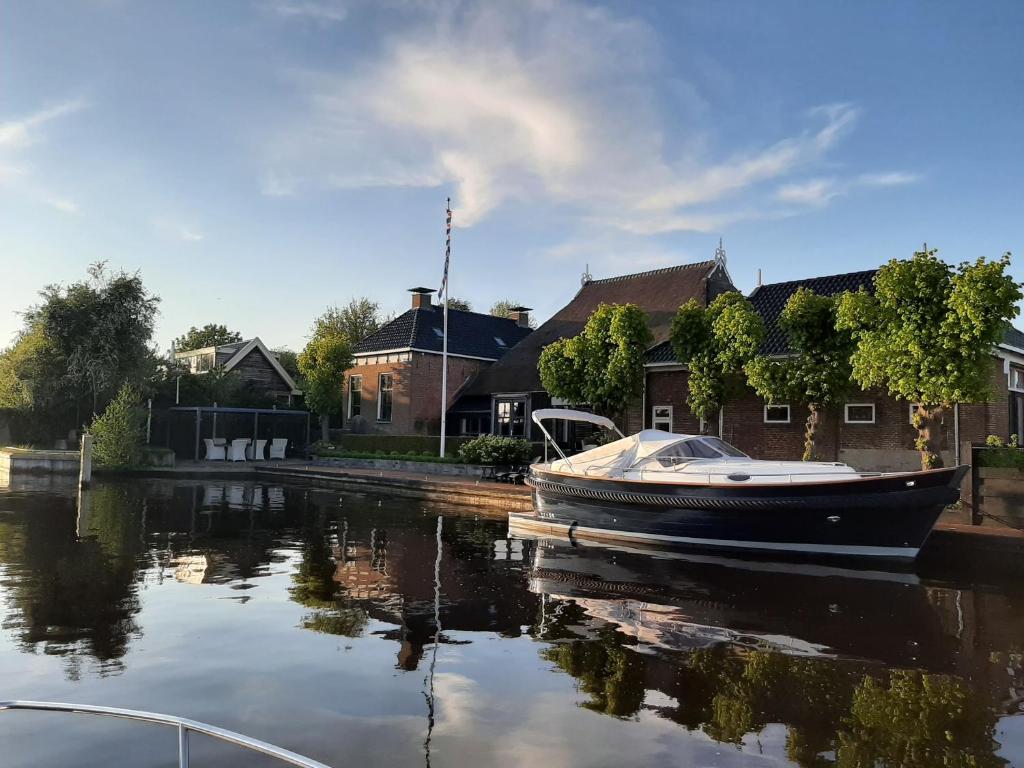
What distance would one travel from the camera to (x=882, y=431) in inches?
743

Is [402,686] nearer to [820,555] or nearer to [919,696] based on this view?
[919,696]

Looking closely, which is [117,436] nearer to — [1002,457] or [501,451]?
[501,451]

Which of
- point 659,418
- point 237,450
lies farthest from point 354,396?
point 659,418

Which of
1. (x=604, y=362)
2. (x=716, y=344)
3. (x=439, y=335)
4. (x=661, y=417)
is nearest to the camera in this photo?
(x=716, y=344)

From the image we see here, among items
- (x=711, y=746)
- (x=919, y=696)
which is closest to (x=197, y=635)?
(x=711, y=746)

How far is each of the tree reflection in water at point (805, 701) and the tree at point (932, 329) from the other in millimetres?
8860

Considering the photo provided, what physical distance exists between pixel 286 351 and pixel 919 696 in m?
63.5

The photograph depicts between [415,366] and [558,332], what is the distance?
7.05 meters

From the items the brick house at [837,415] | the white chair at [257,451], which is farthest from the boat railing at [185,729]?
the white chair at [257,451]

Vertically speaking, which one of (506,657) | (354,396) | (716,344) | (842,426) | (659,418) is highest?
(716,344)

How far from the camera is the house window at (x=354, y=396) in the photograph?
3650cm

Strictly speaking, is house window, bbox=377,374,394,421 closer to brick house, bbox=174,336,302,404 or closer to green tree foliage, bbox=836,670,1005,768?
brick house, bbox=174,336,302,404

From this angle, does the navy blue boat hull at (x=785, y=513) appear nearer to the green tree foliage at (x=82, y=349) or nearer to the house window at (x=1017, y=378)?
the house window at (x=1017, y=378)

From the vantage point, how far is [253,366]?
39.7 meters
